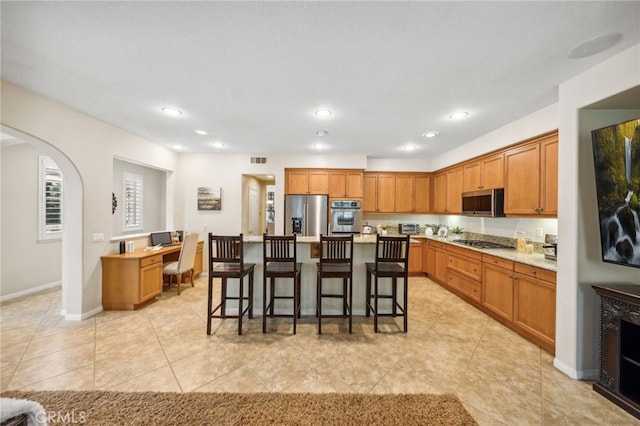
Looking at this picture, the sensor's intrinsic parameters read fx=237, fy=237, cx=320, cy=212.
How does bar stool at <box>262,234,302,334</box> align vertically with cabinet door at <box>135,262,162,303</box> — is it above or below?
above

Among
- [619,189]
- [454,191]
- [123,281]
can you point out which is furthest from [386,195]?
[123,281]

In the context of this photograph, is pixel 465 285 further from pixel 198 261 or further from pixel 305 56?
pixel 198 261

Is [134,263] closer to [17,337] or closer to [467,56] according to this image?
[17,337]

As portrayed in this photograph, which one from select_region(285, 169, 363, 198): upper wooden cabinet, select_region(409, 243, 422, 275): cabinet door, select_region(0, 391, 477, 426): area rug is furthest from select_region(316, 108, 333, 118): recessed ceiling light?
select_region(409, 243, 422, 275): cabinet door

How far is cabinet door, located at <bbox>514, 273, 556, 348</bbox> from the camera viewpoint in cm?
249

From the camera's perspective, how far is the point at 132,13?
152 centimetres

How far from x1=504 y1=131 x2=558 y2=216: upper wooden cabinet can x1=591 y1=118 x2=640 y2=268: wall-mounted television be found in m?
0.91

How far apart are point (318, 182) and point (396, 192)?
1.93m

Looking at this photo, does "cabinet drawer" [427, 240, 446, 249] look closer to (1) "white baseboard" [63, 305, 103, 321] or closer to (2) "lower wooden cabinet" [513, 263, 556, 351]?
(2) "lower wooden cabinet" [513, 263, 556, 351]

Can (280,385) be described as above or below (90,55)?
below

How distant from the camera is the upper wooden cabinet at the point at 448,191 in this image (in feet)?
15.5

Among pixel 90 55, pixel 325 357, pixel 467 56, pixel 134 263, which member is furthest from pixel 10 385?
pixel 467 56

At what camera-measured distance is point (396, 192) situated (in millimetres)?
5727

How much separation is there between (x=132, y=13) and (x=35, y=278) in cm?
529
